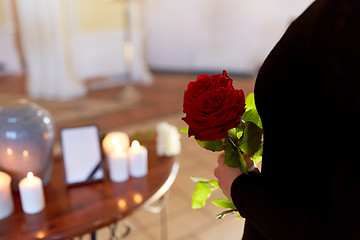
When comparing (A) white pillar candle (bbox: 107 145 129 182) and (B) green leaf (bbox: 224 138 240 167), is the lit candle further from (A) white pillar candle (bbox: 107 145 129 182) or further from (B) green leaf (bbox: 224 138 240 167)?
(B) green leaf (bbox: 224 138 240 167)

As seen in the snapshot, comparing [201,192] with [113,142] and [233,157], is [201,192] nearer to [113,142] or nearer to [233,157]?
[233,157]

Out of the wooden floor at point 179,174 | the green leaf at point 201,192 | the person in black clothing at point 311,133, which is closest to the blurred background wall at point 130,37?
the wooden floor at point 179,174

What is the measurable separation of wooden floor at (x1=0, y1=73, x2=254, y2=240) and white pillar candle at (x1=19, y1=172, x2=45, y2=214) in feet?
2.73

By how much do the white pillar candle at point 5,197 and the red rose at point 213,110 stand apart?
68 cm

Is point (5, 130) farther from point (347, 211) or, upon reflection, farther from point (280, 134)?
point (347, 211)

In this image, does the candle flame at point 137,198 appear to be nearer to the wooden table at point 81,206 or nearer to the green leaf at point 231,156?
the wooden table at point 81,206

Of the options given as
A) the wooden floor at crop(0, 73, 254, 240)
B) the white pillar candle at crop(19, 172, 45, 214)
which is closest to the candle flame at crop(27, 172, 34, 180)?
the white pillar candle at crop(19, 172, 45, 214)

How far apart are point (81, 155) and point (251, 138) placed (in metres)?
0.72

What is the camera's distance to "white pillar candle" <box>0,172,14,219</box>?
970 millimetres

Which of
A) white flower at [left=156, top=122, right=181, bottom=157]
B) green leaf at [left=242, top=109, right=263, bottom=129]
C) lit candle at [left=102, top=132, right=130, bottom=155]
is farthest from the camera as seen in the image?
white flower at [left=156, top=122, right=181, bottom=157]

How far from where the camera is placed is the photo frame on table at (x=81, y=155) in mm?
1153

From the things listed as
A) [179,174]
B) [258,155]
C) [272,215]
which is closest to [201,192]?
A: [258,155]

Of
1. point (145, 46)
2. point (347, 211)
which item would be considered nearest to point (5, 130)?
point (347, 211)

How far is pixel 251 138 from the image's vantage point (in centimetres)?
63
